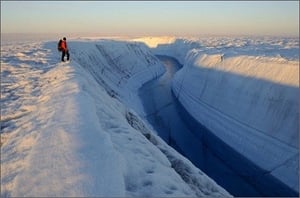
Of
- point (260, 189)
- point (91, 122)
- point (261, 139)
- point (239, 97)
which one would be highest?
point (91, 122)

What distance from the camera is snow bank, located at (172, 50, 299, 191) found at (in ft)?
57.4

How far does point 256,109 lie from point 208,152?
348cm

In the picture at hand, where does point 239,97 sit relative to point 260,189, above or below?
above

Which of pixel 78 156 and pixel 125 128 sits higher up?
pixel 78 156

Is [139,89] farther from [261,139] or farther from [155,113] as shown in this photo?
[261,139]

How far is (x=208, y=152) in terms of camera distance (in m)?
21.2

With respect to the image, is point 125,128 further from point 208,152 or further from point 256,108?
point 256,108

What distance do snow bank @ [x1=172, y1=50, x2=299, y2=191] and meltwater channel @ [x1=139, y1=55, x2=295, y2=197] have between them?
16.8 inches

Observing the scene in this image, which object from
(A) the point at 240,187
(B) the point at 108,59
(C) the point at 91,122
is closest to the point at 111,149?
(C) the point at 91,122

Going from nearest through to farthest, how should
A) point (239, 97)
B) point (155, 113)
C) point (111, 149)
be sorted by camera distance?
point (111, 149) → point (239, 97) → point (155, 113)

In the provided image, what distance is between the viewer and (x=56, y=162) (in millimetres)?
5949

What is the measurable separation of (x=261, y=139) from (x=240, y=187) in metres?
3.68

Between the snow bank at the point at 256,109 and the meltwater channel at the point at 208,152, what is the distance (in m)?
0.43

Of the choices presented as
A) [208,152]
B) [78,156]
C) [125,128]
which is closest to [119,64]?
[208,152]
